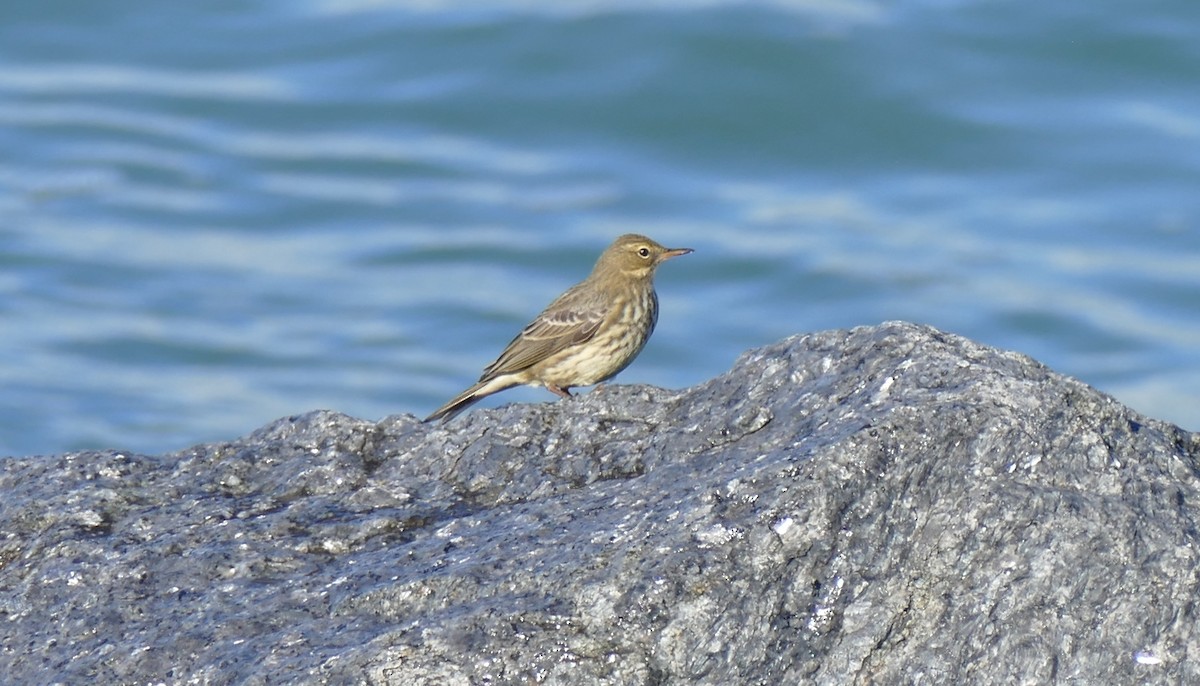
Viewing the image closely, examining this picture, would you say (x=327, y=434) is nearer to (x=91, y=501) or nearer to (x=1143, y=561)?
(x=91, y=501)

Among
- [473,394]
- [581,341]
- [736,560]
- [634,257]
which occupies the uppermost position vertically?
[634,257]

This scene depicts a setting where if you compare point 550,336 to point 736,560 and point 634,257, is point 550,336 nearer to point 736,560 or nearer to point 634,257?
point 634,257

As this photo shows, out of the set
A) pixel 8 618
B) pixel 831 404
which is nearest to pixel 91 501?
pixel 8 618

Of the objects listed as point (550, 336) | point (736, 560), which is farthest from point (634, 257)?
point (736, 560)

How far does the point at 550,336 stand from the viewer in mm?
9305

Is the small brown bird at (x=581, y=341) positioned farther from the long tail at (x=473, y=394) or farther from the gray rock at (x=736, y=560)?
the gray rock at (x=736, y=560)

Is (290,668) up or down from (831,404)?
down

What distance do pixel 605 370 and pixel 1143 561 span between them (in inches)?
185

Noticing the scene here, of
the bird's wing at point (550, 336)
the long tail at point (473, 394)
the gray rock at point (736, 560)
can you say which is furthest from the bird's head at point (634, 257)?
the gray rock at point (736, 560)

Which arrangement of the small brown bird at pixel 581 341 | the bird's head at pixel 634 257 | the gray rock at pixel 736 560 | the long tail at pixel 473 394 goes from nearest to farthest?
the gray rock at pixel 736 560 → the long tail at pixel 473 394 → the small brown bird at pixel 581 341 → the bird's head at pixel 634 257

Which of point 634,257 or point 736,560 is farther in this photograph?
point 634,257

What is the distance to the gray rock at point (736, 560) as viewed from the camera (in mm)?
4664

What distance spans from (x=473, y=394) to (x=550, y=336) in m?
0.65

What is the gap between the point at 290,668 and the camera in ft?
15.5
